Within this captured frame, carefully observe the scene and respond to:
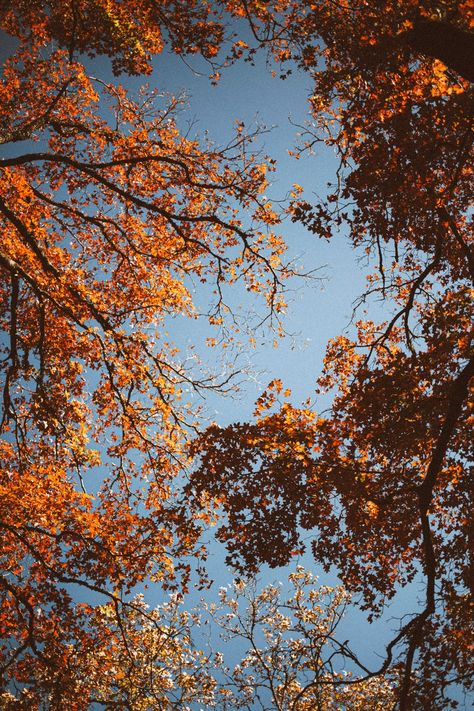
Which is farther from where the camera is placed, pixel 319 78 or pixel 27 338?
pixel 27 338

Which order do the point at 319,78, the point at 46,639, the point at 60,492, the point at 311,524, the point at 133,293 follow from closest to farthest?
the point at 311,524
the point at 319,78
the point at 46,639
the point at 60,492
the point at 133,293

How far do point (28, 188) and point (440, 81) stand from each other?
319 inches

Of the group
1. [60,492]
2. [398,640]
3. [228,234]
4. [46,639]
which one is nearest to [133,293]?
[228,234]

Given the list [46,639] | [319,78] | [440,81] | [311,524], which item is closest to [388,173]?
[440,81]

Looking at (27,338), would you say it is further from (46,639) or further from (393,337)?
(393,337)

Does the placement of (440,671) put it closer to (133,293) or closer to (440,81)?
(440,81)

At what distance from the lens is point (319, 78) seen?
730 centimetres

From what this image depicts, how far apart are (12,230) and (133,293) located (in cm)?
318

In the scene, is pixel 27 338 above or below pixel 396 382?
above

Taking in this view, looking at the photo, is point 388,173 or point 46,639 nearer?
point 388,173

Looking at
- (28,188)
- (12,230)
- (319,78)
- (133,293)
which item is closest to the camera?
(319,78)

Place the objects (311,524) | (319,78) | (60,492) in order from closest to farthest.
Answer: (311,524)
(319,78)
(60,492)

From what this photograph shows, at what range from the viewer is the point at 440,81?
21.0ft

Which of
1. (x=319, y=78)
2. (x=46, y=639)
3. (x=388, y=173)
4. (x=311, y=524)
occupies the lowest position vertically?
(x=46, y=639)
